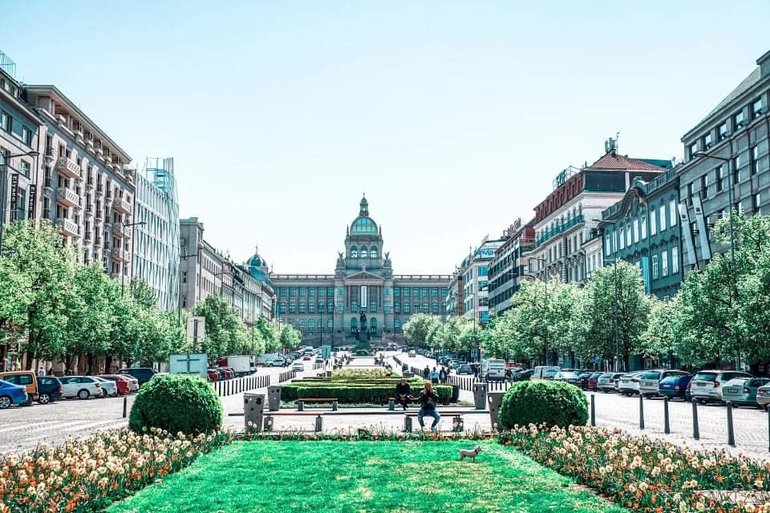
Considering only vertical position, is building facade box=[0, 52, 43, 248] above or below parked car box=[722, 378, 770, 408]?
above

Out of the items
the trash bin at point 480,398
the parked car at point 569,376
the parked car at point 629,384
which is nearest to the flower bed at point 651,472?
the trash bin at point 480,398

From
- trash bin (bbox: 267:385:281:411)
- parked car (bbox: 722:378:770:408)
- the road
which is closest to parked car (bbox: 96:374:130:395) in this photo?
the road

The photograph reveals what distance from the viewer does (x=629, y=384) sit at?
152 ft

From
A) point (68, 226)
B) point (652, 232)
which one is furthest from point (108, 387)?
point (652, 232)

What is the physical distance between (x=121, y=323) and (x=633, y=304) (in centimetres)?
3526

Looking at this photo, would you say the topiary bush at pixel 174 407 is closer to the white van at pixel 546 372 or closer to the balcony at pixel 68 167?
the white van at pixel 546 372

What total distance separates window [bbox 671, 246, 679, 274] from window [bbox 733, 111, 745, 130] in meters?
11.4

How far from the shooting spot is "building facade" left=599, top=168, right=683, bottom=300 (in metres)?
59.7

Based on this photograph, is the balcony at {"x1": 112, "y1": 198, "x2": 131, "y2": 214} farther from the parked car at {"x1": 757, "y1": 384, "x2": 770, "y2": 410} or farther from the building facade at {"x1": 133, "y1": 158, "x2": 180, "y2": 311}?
the parked car at {"x1": 757, "y1": 384, "x2": 770, "y2": 410}

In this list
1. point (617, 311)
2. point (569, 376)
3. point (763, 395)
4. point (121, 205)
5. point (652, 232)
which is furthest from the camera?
point (121, 205)

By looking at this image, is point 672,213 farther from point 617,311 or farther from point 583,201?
point 583,201

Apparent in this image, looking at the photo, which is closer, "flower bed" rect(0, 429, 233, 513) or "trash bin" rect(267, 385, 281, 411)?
"flower bed" rect(0, 429, 233, 513)

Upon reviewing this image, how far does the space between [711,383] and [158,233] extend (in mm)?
70058

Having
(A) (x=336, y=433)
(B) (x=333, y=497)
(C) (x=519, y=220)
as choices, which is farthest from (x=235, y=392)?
(C) (x=519, y=220)
